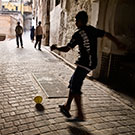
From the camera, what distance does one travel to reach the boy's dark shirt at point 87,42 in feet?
8.91

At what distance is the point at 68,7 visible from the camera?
334 inches

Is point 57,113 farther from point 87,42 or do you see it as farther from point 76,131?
point 87,42

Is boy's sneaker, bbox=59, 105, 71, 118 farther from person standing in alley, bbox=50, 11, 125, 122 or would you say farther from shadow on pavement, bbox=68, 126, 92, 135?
person standing in alley, bbox=50, 11, 125, 122

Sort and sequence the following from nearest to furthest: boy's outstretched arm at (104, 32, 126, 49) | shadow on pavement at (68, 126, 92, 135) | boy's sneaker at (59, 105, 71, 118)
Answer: shadow on pavement at (68, 126, 92, 135) < boy's outstretched arm at (104, 32, 126, 49) < boy's sneaker at (59, 105, 71, 118)

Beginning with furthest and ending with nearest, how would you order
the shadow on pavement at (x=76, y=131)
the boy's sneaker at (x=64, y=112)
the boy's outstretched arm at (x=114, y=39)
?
the boy's sneaker at (x=64, y=112), the boy's outstretched arm at (x=114, y=39), the shadow on pavement at (x=76, y=131)

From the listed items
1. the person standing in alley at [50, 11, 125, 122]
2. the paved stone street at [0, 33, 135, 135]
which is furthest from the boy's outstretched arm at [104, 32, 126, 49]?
the paved stone street at [0, 33, 135, 135]

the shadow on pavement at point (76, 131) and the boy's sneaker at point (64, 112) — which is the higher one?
the boy's sneaker at point (64, 112)

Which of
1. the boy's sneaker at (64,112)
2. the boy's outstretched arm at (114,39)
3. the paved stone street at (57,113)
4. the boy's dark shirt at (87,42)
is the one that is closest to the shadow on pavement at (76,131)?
the paved stone street at (57,113)

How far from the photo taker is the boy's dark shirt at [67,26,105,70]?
2717mm

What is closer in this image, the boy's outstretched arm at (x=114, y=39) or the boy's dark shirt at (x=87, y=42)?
the boy's dark shirt at (x=87, y=42)

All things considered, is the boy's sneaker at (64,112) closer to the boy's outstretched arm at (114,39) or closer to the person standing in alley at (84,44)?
the person standing in alley at (84,44)

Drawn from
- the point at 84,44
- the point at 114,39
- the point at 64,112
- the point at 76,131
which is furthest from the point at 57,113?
the point at 114,39

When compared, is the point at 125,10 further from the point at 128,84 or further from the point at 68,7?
the point at 68,7

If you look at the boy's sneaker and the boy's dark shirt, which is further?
the boy's sneaker
